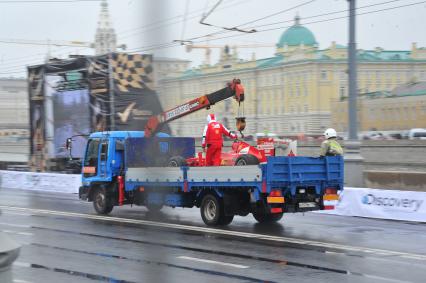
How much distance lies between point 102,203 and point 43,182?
13828mm

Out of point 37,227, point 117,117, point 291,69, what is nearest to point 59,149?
point 117,117

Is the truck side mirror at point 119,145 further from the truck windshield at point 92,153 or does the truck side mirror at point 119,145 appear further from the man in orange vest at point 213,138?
the man in orange vest at point 213,138

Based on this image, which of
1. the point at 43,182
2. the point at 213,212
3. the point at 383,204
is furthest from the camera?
the point at 43,182

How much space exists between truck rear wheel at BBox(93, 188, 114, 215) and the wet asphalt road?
2.16 ft

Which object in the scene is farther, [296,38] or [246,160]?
[296,38]

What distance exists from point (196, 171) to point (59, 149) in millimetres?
18113

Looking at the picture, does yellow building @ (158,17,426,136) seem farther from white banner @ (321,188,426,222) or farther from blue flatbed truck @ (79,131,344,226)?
blue flatbed truck @ (79,131,344,226)

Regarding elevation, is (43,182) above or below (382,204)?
below

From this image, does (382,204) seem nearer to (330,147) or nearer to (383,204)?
(383,204)

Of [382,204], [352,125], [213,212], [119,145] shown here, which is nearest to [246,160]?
[213,212]

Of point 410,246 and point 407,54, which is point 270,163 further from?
point 407,54

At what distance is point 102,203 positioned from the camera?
712 inches

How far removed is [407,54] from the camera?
6319 centimetres

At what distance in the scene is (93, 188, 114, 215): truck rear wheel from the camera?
59.0 feet
